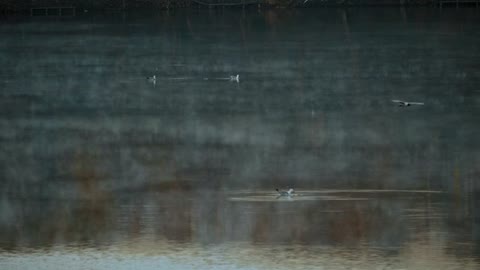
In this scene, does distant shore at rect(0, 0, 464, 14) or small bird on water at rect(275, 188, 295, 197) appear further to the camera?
distant shore at rect(0, 0, 464, 14)

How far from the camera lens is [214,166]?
60.5 feet

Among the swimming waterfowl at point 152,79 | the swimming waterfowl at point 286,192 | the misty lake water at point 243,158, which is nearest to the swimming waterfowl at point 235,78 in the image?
the misty lake water at point 243,158

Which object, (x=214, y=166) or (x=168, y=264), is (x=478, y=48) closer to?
(x=214, y=166)

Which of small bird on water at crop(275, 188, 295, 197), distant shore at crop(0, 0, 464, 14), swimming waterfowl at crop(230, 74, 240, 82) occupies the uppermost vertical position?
distant shore at crop(0, 0, 464, 14)

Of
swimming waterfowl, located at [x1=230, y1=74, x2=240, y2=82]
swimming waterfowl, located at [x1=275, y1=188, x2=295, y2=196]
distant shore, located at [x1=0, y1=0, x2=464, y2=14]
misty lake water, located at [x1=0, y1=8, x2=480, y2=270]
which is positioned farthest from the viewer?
distant shore, located at [x1=0, y1=0, x2=464, y2=14]

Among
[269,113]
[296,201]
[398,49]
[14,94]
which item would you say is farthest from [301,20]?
[296,201]

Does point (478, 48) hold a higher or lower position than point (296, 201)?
higher

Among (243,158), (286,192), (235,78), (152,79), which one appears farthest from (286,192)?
(152,79)

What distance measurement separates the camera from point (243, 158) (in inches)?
746

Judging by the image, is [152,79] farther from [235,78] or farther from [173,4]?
[173,4]

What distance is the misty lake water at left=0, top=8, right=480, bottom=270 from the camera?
13.5 metres

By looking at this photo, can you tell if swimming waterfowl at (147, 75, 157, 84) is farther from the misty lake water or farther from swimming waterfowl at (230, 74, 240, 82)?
swimming waterfowl at (230, 74, 240, 82)

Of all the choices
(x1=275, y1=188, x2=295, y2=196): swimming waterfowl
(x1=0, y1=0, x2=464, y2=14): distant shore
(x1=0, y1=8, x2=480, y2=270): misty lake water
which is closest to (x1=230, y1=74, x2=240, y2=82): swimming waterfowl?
(x1=0, y1=8, x2=480, y2=270): misty lake water

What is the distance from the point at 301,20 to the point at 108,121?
30.4m
